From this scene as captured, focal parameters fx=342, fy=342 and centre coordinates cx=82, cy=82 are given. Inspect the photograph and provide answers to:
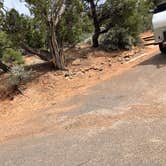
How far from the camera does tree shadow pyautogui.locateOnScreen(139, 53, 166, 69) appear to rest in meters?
11.2

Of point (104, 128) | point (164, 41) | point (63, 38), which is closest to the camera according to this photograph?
point (104, 128)

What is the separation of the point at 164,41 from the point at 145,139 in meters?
6.25

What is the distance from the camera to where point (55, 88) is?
35.9 feet

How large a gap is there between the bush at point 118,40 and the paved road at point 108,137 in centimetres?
620

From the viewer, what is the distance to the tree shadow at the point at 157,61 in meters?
11.2

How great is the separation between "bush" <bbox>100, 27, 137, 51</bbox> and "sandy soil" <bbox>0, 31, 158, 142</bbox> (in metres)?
0.48

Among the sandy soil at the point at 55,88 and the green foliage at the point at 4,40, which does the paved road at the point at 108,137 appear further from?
the green foliage at the point at 4,40

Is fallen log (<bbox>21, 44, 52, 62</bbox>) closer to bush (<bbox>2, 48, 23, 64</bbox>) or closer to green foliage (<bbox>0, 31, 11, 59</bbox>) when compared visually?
green foliage (<bbox>0, 31, 11, 59</bbox>)

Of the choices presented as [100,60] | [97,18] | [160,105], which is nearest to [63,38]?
[100,60]

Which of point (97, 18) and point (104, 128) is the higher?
point (97, 18)

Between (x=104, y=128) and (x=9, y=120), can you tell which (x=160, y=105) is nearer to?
(x=104, y=128)

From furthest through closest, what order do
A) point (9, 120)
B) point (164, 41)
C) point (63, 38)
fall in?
1. point (63, 38)
2. point (164, 41)
3. point (9, 120)

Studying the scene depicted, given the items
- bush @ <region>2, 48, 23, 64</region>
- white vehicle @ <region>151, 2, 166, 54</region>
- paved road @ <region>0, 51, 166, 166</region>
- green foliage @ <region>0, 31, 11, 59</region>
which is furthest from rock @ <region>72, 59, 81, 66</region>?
bush @ <region>2, 48, 23, 64</region>

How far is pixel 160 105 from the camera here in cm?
733
